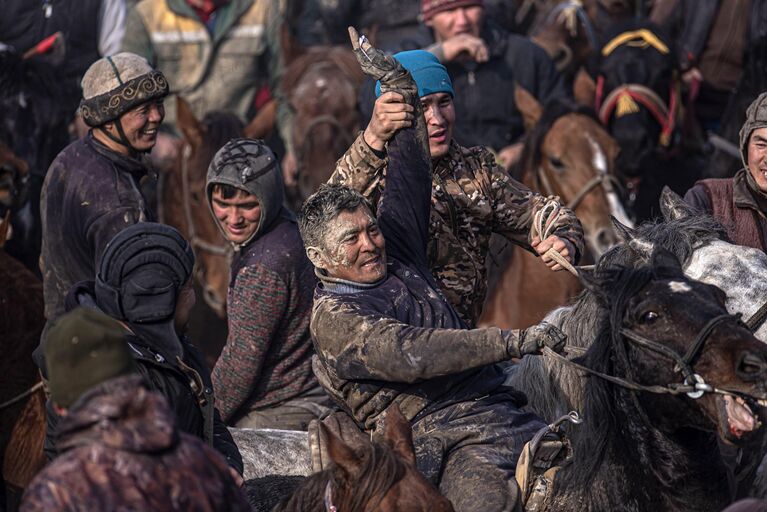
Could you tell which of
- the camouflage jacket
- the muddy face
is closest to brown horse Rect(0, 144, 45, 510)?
the camouflage jacket

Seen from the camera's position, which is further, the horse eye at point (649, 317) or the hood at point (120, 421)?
the horse eye at point (649, 317)

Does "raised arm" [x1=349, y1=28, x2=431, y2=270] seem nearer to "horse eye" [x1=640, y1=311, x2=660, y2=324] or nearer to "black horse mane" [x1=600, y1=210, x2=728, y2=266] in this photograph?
"black horse mane" [x1=600, y1=210, x2=728, y2=266]

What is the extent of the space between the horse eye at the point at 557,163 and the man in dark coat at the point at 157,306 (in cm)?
487

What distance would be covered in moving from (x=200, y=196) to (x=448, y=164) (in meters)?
4.44

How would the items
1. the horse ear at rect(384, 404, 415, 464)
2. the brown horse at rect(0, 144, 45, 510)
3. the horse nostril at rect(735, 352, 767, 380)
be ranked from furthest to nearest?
the brown horse at rect(0, 144, 45, 510), the horse ear at rect(384, 404, 415, 464), the horse nostril at rect(735, 352, 767, 380)

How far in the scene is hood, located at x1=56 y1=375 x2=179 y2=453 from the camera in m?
3.66

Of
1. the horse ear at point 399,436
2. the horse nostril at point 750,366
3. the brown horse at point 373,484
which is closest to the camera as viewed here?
the brown horse at point 373,484

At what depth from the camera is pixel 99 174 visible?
7.18 meters

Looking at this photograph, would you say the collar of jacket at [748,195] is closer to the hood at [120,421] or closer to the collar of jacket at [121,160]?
the collar of jacket at [121,160]

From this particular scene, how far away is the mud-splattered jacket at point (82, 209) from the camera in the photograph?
23.2ft

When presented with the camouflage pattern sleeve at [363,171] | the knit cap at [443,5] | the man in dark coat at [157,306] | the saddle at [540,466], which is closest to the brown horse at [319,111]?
the knit cap at [443,5]

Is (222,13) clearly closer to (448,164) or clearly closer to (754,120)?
(448,164)

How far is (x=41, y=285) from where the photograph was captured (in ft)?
26.1

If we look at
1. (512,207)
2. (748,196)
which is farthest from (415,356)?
(748,196)
